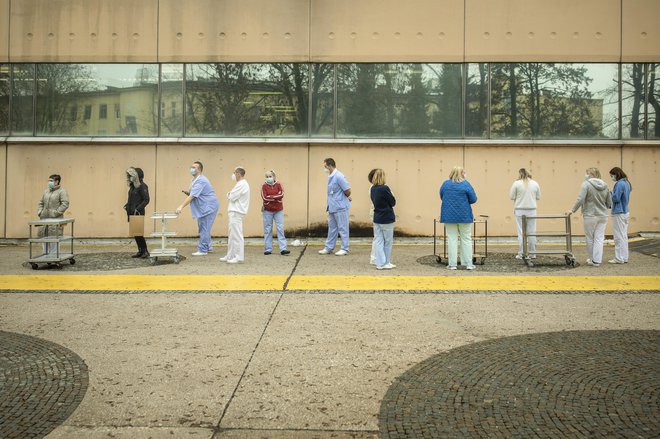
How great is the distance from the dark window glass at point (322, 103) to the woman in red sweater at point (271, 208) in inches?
120

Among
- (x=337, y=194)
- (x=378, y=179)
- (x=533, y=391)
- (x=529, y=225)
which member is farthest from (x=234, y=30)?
(x=533, y=391)

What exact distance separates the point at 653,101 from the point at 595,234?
6.16m

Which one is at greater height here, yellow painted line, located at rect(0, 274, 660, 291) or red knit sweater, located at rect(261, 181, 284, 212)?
red knit sweater, located at rect(261, 181, 284, 212)

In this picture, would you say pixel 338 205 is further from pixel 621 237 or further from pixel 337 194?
pixel 621 237

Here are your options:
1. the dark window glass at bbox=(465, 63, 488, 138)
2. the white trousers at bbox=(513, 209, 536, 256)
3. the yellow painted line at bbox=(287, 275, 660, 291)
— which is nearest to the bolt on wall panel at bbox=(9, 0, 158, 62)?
the dark window glass at bbox=(465, 63, 488, 138)

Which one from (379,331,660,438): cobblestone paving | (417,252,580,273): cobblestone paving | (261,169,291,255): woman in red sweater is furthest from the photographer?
(261,169,291,255): woman in red sweater

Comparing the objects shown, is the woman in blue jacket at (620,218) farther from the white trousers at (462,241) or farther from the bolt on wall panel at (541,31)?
the bolt on wall panel at (541,31)

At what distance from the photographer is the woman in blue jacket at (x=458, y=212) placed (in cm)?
1156

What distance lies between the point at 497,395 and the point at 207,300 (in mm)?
4924

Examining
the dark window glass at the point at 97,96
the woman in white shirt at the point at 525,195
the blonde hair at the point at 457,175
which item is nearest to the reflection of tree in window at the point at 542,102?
the woman in white shirt at the point at 525,195

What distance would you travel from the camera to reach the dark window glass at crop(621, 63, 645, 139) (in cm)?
1641

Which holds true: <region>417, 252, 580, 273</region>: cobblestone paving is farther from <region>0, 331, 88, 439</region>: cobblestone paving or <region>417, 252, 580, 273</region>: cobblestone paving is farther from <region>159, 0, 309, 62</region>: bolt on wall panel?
<region>0, 331, 88, 439</region>: cobblestone paving

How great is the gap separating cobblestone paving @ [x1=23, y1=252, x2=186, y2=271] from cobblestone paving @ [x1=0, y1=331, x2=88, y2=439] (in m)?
5.49

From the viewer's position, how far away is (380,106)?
1653cm
